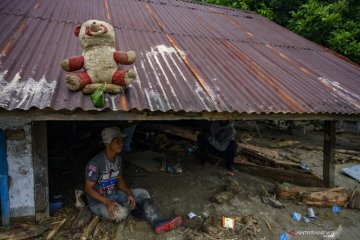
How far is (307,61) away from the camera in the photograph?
6293mm

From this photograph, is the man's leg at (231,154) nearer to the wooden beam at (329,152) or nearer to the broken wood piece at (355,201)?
the wooden beam at (329,152)

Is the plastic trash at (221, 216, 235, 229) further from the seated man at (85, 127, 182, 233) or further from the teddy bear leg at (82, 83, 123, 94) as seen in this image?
the teddy bear leg at (82, 83, 123, 94)

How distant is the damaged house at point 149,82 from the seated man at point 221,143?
2.00 m

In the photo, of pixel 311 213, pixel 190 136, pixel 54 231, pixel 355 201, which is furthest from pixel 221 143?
pixel 54 231

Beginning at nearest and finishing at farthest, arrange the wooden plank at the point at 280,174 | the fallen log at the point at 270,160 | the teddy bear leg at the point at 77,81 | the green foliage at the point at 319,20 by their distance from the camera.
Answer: the teddy bear leg at the point at 77,81, the wooden plank at the point at 280,174, the fallen log at the point at 270,160, the green foliage at the point at 319,20

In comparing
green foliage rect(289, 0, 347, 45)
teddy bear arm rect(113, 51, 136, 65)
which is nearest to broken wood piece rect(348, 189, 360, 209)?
teddy bear arm rect(113, 51, 136, 65)

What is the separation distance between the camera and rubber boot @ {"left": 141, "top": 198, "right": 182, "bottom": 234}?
4.35 metres

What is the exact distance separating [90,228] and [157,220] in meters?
0.99

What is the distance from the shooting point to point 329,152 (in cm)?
621

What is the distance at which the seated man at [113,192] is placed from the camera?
419 centimetres

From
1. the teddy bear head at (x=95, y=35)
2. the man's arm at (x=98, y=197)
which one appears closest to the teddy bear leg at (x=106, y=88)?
the teddy bear head at (x=95, y=35)

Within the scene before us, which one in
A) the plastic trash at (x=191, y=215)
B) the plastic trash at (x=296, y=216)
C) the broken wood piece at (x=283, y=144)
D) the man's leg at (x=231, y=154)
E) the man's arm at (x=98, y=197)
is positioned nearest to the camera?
the man's arm at (x=98, y=197)

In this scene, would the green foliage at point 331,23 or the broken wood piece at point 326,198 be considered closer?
the broken wood piece at point 326,198

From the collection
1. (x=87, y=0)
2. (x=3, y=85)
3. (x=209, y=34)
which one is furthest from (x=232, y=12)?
(x=3, y=85)
